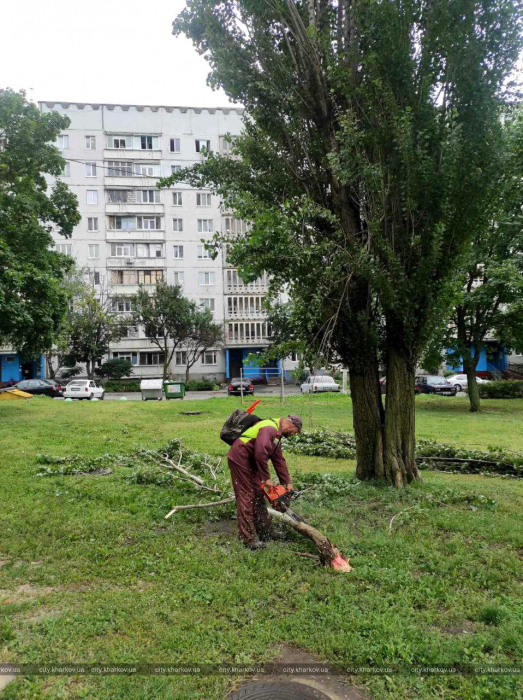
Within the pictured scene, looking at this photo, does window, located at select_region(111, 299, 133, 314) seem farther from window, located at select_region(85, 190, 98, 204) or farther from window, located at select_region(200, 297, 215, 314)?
window, located at select_region(85, 190, 98, 204)

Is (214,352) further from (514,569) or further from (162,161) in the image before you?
(514,569)

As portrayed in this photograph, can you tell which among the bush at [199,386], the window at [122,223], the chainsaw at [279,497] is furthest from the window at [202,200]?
the chainsaw at [279,497]

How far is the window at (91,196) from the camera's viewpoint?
44000 millimetres

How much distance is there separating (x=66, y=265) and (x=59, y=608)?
1689 cm

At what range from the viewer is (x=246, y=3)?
7.56 meters

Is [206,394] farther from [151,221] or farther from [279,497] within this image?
[279,497]

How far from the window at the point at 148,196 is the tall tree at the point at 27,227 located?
27.6 m

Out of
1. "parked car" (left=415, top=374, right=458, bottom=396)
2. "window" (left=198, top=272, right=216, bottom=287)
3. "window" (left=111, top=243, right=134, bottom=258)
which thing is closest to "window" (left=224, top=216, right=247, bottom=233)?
"window" (left=198, top=272, right=216, bottom=287)

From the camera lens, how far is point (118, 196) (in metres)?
44.6

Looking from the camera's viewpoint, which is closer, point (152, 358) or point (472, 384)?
point (472, 384)

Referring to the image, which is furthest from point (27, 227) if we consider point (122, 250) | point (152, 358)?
point (152, 358)

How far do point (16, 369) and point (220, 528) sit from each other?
42979 millimetres

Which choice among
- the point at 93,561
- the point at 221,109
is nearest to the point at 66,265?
the point at 93,561

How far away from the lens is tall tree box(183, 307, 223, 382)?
129 feet
